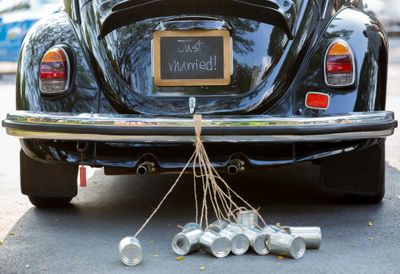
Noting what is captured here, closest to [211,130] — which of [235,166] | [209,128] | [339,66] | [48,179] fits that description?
[209,128]

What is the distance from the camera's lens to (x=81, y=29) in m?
5.57

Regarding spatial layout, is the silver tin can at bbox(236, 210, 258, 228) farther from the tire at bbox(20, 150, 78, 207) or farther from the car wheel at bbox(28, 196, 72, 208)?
the car wheel at bbox(28, 196, 72, 208)

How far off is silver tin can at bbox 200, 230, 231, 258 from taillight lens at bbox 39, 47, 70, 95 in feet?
4.25

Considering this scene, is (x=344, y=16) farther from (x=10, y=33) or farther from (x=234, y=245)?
(x=10, y=33)

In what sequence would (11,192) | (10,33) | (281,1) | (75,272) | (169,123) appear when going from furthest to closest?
1. (10,33)
2. (11,192)
3. (281,1)
4. (169,123)
5. (75,272)

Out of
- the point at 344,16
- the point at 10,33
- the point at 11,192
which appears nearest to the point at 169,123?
the point at 344,16

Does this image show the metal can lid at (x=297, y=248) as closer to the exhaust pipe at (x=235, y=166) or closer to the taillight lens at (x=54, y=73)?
the exhaust pipe at (x=235, y=166)

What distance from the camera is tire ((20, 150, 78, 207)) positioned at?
225 inches

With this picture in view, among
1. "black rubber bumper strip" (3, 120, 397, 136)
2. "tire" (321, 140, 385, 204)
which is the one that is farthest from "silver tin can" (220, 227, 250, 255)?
"tire" (321, 140, 385, 204)

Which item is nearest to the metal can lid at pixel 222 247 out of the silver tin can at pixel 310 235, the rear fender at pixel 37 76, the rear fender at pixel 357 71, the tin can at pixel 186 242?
the tin can at pixel 186 242

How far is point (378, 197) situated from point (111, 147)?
1.67 metres

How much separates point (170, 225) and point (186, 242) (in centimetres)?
70

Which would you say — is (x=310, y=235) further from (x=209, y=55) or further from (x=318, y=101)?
(x=209, y=55)

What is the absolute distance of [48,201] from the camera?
19.4ft
